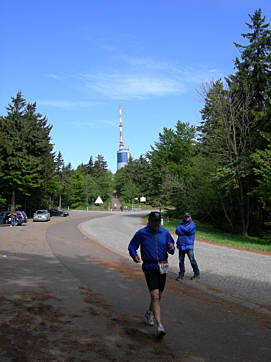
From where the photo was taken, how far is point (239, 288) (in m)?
8.09

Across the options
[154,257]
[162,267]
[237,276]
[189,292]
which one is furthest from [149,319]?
[237,276]

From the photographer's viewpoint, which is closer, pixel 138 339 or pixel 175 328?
pixel 138 339

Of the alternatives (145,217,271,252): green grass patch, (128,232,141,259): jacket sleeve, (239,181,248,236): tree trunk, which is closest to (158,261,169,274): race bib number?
(128,232,141,259): jacket sleeve

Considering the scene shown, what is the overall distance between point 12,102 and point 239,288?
5226 centimetres

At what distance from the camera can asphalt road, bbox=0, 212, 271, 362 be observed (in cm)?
414

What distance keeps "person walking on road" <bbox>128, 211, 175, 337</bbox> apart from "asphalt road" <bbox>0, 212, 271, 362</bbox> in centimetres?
48

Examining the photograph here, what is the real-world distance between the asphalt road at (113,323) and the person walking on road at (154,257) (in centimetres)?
48

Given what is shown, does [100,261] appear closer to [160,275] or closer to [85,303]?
[85,303]

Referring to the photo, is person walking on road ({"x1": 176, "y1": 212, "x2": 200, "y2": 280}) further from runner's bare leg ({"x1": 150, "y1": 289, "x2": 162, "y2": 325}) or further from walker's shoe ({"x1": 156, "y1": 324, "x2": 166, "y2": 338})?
walker's shoe ({"x1": 156, "y1": 324, "x2": 166, "y2": 338})

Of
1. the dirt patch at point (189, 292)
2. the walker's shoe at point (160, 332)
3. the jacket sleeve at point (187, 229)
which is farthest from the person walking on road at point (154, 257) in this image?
the jacket sleeve at point (187, 229)

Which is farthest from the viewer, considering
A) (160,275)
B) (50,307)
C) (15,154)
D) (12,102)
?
(12,102)

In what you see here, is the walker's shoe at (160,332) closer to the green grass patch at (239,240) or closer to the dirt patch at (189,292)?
the dirt patch at (189,292)

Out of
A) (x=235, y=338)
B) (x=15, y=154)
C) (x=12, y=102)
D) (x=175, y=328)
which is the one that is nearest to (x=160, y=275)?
(x=175, y=328)

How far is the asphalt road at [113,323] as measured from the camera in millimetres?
4141
